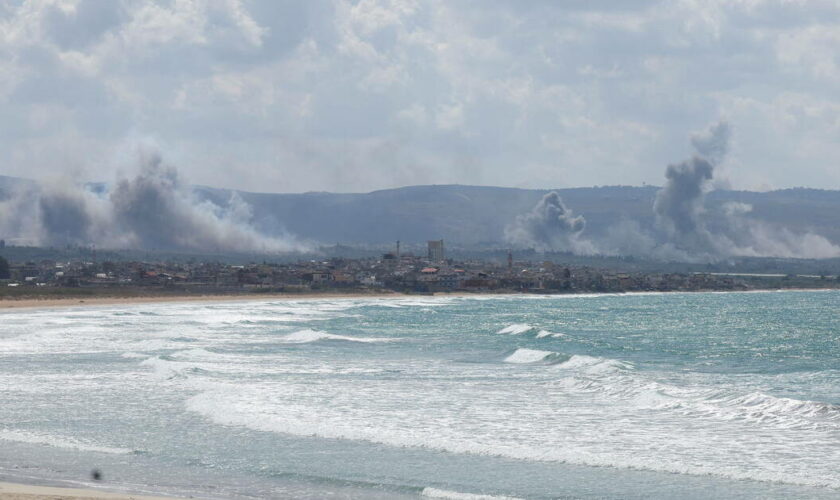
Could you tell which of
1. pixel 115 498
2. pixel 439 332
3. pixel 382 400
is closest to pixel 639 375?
pixel 382 400

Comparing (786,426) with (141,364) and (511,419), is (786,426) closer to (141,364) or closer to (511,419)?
(511,419)

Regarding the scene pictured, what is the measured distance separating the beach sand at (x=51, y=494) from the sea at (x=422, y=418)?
2.50 feet

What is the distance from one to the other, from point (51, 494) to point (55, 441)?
671 centimetres

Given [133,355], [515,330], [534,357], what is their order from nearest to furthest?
[133,355], [534,357], [515,330]

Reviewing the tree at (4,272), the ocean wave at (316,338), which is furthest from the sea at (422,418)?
the tree at (4,272)

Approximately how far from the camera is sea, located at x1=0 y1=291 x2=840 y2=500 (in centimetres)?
2236

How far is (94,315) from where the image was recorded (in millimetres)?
89688

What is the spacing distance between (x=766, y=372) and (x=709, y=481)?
905 inches

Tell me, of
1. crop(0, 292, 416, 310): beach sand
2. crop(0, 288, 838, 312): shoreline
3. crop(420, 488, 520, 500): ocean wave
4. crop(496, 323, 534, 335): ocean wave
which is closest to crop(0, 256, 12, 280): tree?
crop(0, 288, 838, 312): shoreline

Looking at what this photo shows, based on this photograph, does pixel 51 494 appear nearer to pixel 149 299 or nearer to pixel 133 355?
pixel 133 355

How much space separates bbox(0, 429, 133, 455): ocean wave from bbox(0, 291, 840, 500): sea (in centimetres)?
7

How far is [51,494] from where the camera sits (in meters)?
20.3

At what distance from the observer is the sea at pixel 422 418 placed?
73.4 ft

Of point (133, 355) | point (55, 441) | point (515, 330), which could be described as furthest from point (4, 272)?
point (55, 441)
